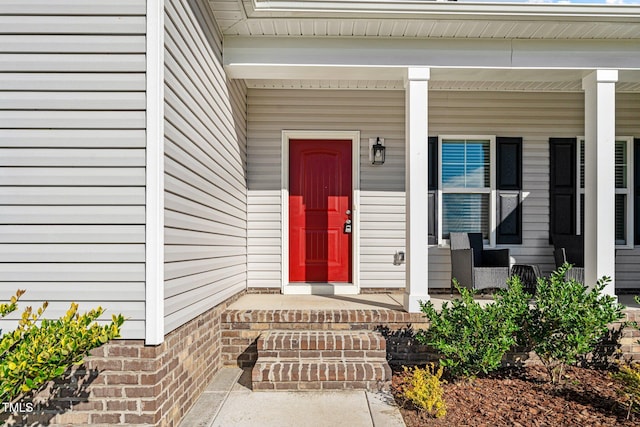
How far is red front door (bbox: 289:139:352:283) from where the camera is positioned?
5.27m

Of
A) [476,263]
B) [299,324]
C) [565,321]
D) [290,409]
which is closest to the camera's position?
[290,409]

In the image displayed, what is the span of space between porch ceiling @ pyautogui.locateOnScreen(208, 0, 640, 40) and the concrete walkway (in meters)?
3.06

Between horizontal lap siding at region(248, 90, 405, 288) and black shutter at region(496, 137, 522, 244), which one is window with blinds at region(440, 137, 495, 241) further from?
horizontal lap siding at region(248, 90, 405, 288)

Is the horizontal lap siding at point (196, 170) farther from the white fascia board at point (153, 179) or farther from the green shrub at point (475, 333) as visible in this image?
the green shrub at point (475, 333)

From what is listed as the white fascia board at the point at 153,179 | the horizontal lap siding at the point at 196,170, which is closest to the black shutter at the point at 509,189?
the horizontal lap siding at the point at 196,170

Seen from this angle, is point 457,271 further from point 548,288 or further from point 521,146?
point 521,146

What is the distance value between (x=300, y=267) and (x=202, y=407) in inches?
97.2

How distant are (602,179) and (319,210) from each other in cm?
299

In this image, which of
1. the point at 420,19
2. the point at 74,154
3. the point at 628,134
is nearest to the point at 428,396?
the point at 74,154

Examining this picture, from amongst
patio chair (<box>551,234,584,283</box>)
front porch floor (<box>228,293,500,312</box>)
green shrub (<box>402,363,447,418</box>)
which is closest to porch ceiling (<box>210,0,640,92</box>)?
patio chair (<box>551,234,584,283</box>)

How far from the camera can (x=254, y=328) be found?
3924mm

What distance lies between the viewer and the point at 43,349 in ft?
6.10

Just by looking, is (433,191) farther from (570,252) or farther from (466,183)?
(570,252)

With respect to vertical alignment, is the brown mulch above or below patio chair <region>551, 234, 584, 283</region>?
below
